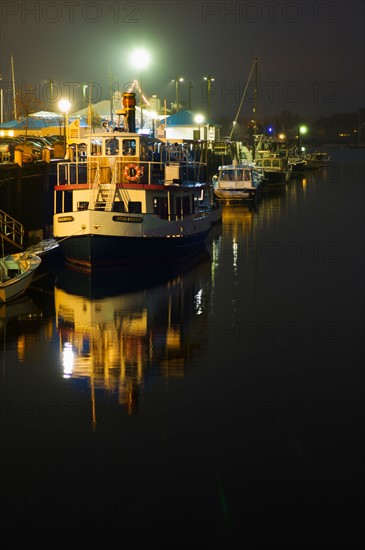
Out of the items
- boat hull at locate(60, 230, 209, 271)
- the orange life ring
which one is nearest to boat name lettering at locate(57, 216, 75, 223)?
boat hull at locate(60, 230, 209, 271)

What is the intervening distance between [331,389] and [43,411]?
20.7 ft

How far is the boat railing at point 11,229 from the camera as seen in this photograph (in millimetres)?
32562

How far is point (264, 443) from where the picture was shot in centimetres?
1586

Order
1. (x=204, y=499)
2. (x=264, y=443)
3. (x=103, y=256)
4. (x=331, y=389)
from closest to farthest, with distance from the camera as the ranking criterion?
(x=204, y=499) < (x=264, y=443) < (x=331, y=389) < (x=103, y=256)

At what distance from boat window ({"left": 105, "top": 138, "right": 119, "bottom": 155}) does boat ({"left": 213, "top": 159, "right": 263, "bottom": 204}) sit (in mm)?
31572

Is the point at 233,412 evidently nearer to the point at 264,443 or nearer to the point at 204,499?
the point at 264,443

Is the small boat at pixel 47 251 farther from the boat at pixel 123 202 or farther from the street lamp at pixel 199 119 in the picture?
the street lamp at pixel 199 119

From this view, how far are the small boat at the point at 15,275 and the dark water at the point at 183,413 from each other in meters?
0.52

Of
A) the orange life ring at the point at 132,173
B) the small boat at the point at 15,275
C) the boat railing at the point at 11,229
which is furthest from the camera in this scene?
the orange life ring at the point at 132,173

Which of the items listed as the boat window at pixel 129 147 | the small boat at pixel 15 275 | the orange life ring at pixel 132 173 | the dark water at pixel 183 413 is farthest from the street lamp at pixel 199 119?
the small boat at pixel 15 275

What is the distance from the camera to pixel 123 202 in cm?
3512

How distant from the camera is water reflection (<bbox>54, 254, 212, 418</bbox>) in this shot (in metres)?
20.2

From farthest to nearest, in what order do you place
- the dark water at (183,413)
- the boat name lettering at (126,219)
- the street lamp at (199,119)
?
1. the street lamp at (199,119)
2. the boat name lettering at (126,219)
3. the dark water at (183,413)

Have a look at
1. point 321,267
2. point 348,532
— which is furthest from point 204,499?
point 321,267
